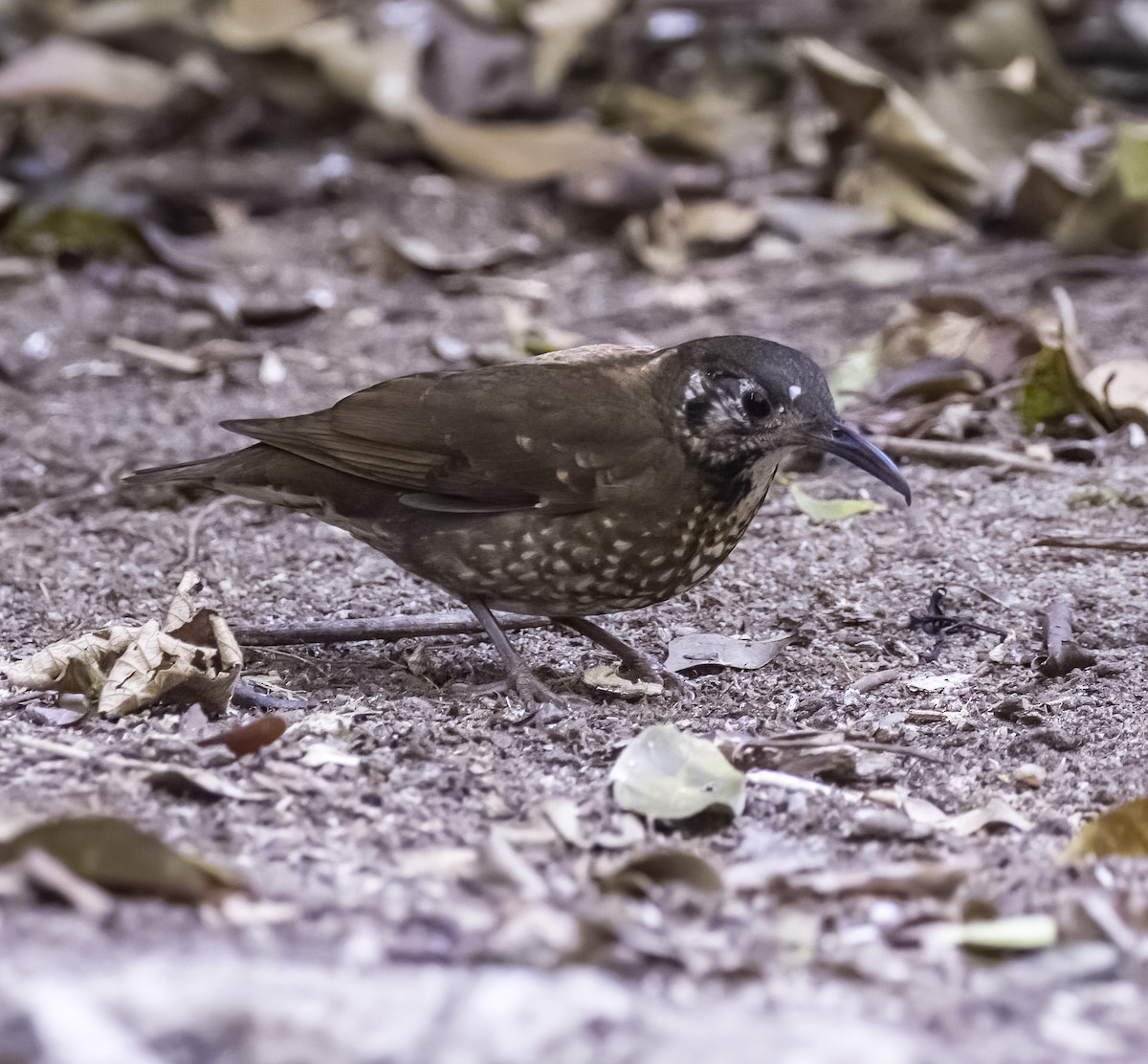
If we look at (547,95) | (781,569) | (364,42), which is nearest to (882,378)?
(781,569)

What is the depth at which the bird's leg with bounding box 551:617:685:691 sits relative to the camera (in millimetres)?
3855

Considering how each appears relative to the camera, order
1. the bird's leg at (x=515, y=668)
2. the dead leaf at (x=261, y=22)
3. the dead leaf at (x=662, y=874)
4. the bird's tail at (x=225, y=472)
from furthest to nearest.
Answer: the dead leaf at (x=261, y=22) → the bird's tail at (x=225, y=472) → the bird's leg at (x=515, y=668) → the dead leaf at (x=662, y=874)

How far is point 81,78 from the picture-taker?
325 inches

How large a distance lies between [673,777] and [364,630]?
122 centimetres

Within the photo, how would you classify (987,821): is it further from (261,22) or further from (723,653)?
(261,22)

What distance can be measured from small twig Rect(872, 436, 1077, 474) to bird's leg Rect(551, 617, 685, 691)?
131 cm

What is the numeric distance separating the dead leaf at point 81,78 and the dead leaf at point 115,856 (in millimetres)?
6245

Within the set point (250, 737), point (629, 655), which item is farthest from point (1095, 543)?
point (250, 737)

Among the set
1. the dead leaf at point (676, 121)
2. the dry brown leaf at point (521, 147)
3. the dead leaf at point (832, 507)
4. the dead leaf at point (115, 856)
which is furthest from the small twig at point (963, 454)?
the dead leaf at point (676, 121)

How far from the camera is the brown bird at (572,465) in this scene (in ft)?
12.3

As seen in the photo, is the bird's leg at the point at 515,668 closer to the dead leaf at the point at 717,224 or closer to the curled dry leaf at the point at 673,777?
the curled dry leaf at the point at 673,777

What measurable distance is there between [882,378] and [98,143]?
15.5 feet

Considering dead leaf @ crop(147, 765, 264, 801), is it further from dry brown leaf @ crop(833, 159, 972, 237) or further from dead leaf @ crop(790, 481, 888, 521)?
dry brown leaf @ crop(833, 159, 972, 237)

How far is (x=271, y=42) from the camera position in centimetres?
838
